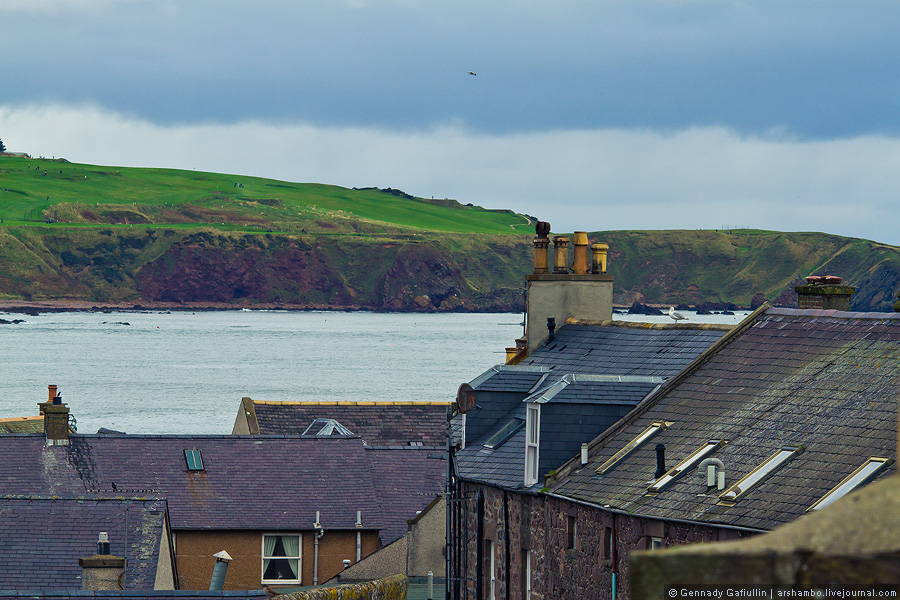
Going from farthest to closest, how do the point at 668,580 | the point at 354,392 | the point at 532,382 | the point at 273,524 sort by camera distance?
1. the point at 354,392
2. the point at 273,524
3. the point at 532,382
4. the point at 668,580

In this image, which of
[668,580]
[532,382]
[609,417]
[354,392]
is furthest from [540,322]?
[354,392]

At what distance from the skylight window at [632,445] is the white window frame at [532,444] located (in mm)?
1234

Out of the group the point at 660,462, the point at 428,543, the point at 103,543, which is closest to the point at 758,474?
the point at 660,462

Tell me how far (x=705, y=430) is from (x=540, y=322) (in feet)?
31.8

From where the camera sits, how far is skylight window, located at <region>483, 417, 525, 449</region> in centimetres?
2395

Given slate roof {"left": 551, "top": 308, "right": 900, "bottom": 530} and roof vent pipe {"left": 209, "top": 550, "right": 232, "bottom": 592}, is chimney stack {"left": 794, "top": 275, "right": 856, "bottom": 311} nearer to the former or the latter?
slate roof {"left": 551, "top": 308, "right": 900, "bottom": 530}

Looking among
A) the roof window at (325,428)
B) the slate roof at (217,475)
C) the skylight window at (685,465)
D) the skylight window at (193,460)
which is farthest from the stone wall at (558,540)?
the roof window at (325,428)

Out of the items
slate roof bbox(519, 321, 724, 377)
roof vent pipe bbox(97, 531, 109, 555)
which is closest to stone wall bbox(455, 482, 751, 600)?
slate roof bbox(519, 321, 724, 377)

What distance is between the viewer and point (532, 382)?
83.8 ft

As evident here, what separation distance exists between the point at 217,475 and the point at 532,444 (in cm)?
1347

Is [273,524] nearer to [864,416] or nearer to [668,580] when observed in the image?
[864,416]

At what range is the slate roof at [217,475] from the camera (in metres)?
30.9

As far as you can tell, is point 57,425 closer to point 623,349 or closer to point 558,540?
point 623,349

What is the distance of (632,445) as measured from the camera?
2017 centimetres
